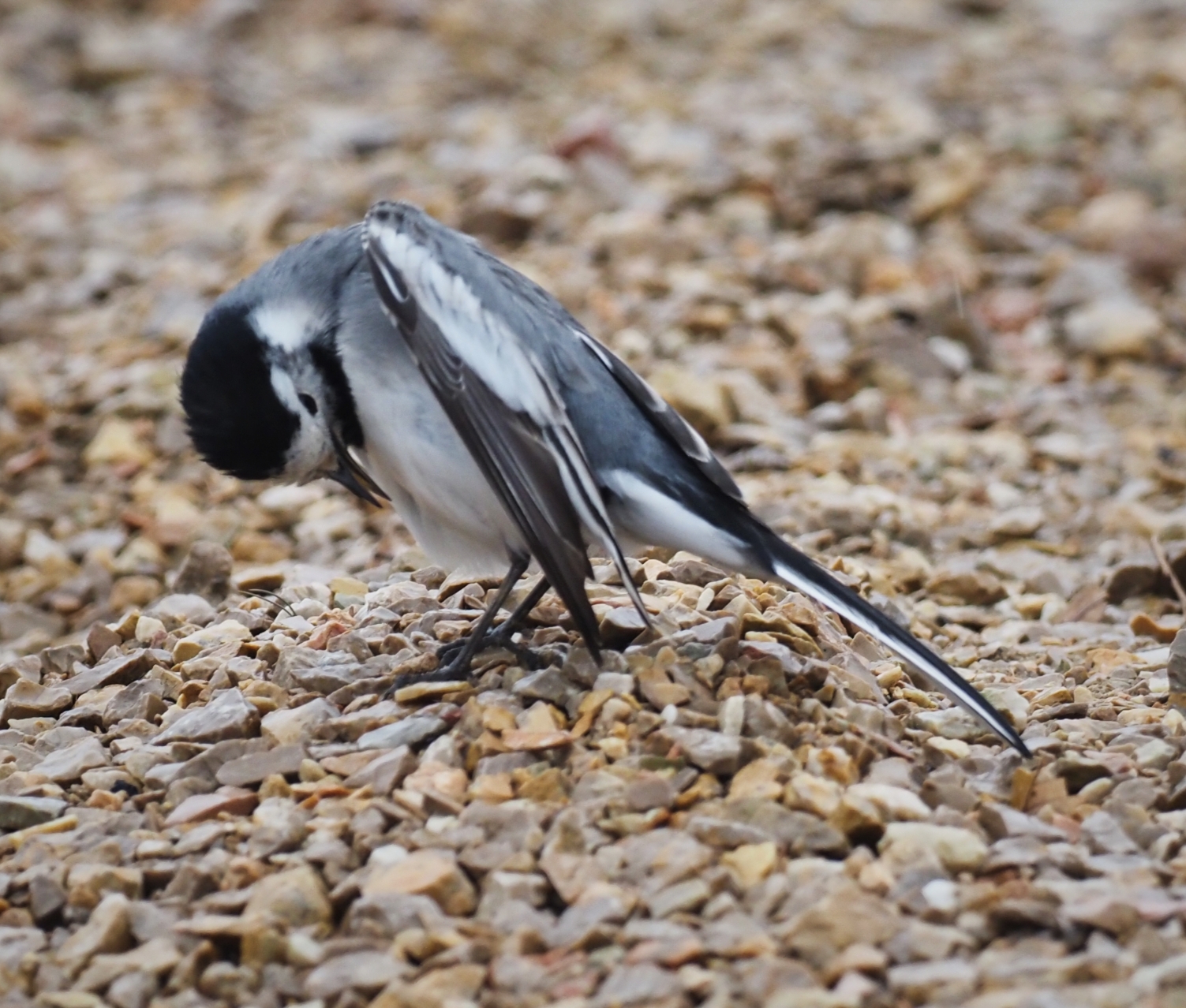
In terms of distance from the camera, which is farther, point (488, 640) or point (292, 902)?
point (488, 640)

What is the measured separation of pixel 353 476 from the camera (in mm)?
4680

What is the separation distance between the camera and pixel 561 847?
351 cm

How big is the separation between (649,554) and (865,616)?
53.0 inches

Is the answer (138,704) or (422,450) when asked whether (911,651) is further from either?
(138,704)

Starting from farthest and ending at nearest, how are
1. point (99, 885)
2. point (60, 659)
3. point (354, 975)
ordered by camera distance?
point (60, 659)
point (99, 885)
point (354, 975)

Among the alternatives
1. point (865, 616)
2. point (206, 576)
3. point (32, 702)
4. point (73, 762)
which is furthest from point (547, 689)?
point (206, 576)

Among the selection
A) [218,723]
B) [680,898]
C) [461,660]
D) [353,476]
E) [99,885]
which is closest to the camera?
[680,898]

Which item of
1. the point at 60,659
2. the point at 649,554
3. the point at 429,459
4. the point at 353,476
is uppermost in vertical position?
the point at 429,459

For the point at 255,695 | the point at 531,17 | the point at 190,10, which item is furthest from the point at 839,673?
the point at 190,10

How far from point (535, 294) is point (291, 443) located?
80 centimetres

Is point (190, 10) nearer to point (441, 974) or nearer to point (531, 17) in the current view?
point (531, 17)

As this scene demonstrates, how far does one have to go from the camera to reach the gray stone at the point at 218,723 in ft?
13.5

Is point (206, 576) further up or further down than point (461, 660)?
further down

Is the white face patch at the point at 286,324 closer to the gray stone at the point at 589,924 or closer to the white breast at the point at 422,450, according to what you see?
the white breast at the point at 422,450
